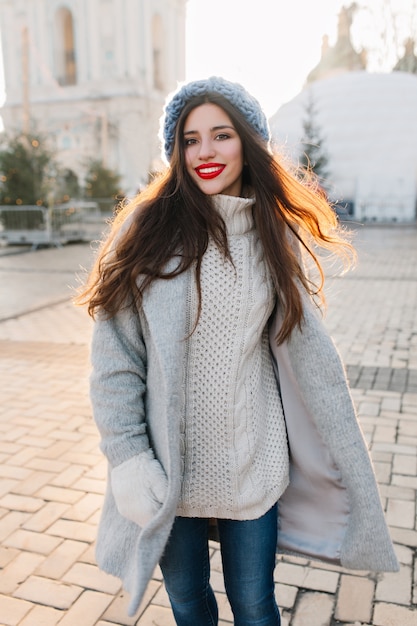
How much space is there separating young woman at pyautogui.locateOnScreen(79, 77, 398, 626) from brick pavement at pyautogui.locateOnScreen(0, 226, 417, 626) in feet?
2.90

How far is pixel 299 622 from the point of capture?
2.31 metres

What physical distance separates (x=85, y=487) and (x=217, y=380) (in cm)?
216

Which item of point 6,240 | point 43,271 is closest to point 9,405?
point 43,271

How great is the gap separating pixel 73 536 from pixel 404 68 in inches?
1913

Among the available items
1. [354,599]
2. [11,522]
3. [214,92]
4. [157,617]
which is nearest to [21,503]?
[11,522]

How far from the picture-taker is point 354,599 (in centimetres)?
243

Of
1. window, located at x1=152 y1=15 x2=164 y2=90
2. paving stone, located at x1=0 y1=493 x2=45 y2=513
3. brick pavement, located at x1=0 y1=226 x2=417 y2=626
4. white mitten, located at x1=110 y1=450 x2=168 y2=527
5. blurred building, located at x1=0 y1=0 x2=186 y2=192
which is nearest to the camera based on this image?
white mitten, located at x1=110 y1=450 x2=168 y2=527

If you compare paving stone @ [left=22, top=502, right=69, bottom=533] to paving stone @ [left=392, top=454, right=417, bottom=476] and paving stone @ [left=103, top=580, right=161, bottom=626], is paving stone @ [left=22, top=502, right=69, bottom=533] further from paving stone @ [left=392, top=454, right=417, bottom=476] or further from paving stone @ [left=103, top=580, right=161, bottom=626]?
paving stone @ [left=392, top=454, right=417, bottom=476]

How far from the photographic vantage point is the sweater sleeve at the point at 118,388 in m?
1.51

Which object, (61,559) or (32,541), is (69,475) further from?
(61,559)

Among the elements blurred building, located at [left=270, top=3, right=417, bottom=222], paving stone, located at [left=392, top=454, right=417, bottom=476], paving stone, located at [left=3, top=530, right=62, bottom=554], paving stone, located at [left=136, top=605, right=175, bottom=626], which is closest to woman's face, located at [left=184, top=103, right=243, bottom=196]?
A: paving stone, located at [left=136, top=605, right=175, bottom=626]

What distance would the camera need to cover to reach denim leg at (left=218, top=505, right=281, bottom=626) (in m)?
1.58

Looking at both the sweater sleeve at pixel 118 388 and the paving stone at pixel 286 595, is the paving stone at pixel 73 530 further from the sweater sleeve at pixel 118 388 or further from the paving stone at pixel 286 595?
the sweater sleeve at pixel 118 388

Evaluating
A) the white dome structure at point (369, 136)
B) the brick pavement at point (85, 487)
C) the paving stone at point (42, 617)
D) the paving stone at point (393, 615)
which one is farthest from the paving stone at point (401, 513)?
the white dome structure at point (369, 136)
